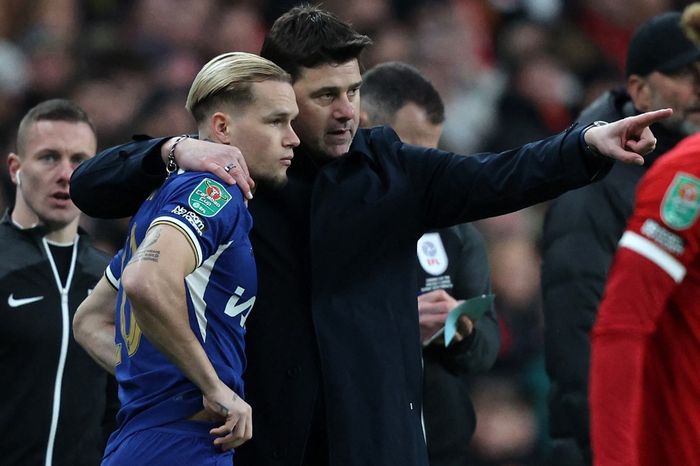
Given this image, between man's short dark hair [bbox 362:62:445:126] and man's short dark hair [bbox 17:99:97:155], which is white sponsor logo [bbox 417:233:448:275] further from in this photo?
man's short dark hair [bbox 17:99:97:155]

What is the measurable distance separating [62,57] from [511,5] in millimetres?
4062

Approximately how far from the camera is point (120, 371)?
3.67 metres

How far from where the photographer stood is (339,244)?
3.82m

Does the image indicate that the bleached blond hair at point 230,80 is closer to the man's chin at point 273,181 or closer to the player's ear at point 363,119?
the man's chin at point 273,181

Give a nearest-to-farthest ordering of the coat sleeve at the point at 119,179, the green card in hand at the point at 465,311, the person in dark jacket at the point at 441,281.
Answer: the coat sleeve at the point at 119,179
the green card in hand at the point at 465,311
the person in dark jacket at the point at 441,281

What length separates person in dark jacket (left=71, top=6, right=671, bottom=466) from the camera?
3732 millimetres

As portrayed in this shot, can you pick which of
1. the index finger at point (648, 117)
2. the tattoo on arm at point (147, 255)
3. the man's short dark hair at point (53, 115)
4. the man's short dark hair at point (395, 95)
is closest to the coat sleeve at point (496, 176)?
the index finger at point (648, 117)

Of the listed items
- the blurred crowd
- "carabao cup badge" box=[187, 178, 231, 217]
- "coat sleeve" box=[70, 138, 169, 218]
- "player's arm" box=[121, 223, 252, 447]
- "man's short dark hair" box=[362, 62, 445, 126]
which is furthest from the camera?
the blurred crowd

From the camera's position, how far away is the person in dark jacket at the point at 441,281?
5121mm

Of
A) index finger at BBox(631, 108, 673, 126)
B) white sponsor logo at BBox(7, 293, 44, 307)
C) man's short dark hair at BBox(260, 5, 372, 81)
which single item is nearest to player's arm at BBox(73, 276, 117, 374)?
man's short dark hair at BBox(260, 5, 372, 81)

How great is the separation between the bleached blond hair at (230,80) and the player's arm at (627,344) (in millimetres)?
1132

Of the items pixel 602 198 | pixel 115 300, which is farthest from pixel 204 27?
pixel 115 300

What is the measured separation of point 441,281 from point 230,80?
5.63 ft

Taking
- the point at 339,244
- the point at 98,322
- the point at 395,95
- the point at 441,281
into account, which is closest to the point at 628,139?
the point at 339,244
